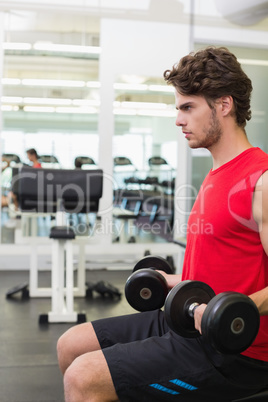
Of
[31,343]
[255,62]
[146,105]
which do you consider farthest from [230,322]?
[146,105]

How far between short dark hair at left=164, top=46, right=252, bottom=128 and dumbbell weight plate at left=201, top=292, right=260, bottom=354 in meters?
0.51

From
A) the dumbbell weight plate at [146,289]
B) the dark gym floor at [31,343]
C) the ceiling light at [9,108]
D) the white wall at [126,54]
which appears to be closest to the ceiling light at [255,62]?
the white wall at [126,54]

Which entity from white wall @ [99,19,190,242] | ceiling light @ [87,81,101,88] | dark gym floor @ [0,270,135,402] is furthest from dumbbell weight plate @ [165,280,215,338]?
ceiling light @ [87,81,101,88]

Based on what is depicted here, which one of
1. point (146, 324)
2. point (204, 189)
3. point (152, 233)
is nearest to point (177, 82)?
point (204, 189)

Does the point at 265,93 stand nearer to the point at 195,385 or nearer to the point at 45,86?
the point at 195,385

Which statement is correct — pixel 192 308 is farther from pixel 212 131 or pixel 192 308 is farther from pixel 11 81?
pixel 11 81

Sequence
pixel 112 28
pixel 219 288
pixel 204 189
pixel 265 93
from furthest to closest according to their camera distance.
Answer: pixel 112 28 → pixel 265 93 → pixel 204 189 → pixel 219 288

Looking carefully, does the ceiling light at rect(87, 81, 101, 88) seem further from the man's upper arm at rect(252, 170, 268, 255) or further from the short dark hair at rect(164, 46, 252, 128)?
the man's upper arm at rect(252, 170, 268, 255)

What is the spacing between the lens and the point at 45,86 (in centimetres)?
561

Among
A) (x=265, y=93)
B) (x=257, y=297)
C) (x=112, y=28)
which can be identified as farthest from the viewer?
(x=112, y=28)

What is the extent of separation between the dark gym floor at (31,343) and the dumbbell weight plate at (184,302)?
3.97 ft

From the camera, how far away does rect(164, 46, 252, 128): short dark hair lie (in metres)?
1.31

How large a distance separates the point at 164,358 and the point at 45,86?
4828 millimetres

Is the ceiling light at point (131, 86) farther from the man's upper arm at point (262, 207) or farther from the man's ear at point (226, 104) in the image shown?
the man's upper arm at point (262, 207)
